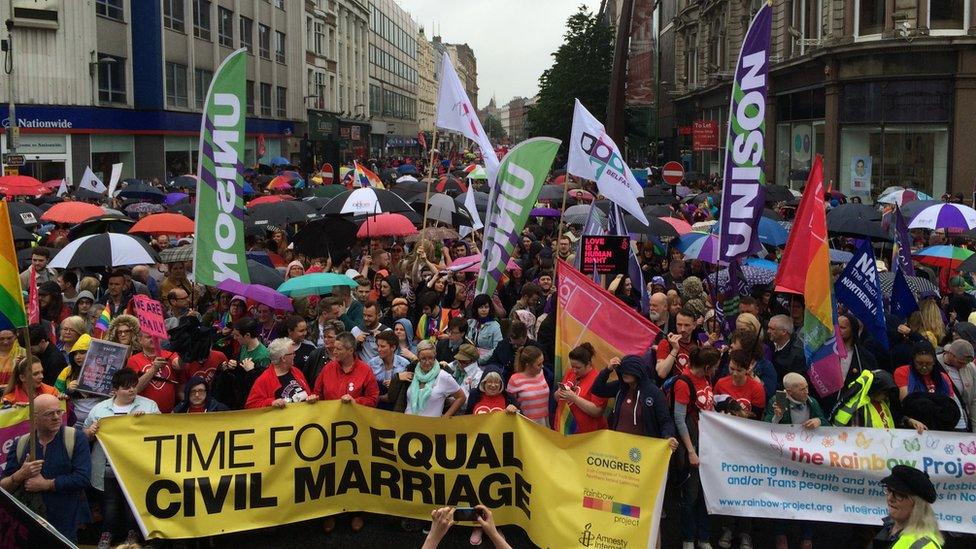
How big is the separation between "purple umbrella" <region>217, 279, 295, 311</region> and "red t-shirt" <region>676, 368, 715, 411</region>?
4.06 m

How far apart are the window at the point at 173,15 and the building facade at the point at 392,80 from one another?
4457 centimetres

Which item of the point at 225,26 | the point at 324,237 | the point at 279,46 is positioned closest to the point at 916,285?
the point at 324,237

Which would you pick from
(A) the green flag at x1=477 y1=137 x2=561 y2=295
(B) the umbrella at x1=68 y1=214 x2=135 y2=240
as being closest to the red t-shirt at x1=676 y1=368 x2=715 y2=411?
(A) the green flag at x1=477 y1=137 x2=561 y2=295

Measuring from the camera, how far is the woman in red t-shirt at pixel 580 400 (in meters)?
7.47

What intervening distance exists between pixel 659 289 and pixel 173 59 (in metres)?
36.0

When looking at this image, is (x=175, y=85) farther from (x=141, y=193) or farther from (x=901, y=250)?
(x=901, y=250)

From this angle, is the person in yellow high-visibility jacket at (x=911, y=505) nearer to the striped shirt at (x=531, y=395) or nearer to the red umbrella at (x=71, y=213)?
the striped shirt at (x=531, y=395)

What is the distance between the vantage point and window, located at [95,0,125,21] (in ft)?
119

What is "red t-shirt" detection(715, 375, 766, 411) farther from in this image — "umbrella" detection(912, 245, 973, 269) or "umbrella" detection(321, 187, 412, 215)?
"umbrella" detection(321, 187, 412, 215)

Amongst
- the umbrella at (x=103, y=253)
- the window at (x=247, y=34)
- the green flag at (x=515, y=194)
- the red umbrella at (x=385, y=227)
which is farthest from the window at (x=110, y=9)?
the green flag at (x=515, y=194)

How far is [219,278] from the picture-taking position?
8.88 m

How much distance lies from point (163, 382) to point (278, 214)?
366 inches

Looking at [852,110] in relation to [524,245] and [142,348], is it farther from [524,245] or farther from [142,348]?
[142,348]

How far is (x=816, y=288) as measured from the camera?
7.72 meters
